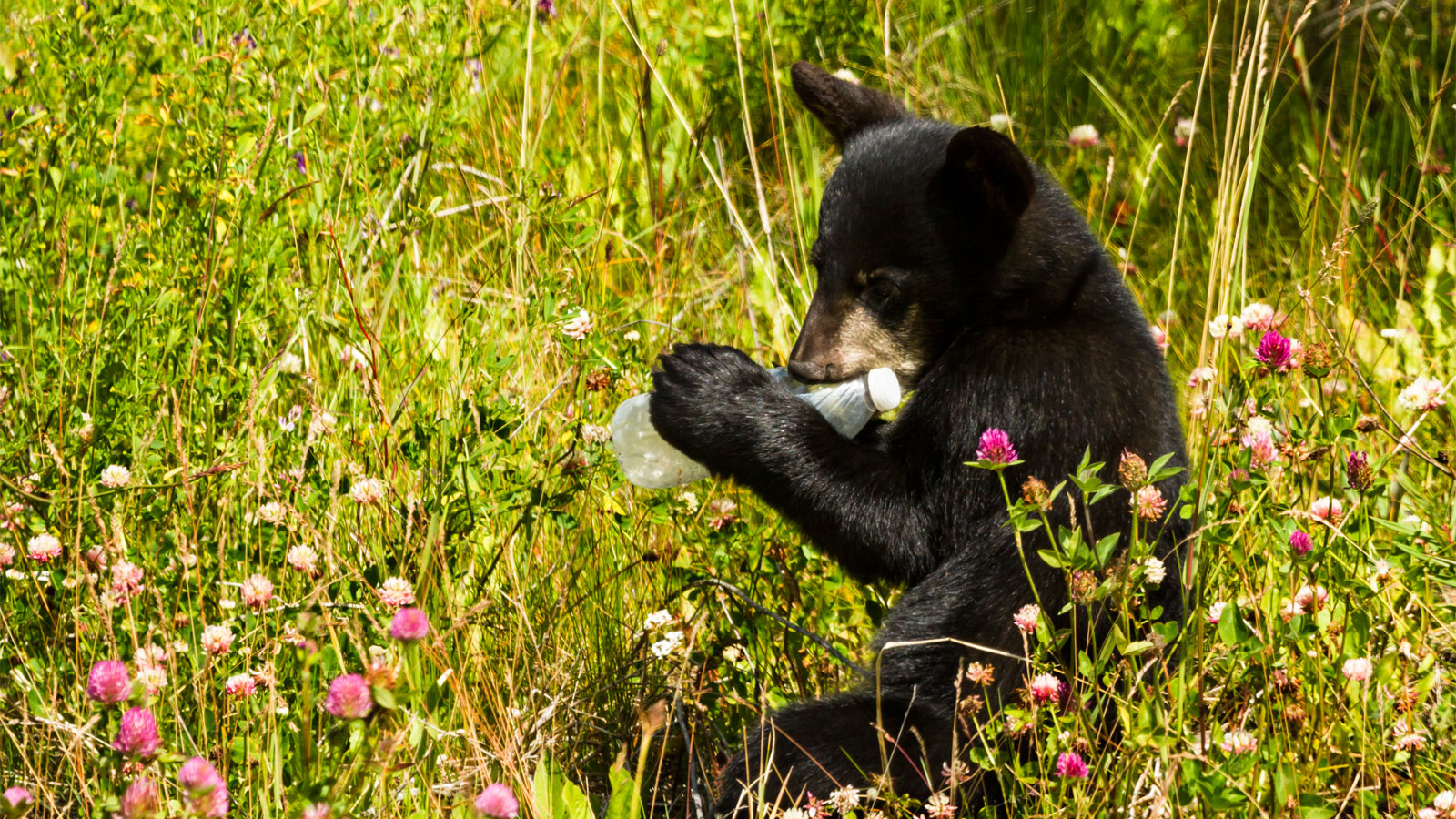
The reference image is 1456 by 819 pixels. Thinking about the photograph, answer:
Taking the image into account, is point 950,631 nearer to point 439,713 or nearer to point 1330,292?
point 439,713

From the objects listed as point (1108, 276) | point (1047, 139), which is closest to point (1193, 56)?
point (1047, 139)

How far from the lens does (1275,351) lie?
2289 millimetres

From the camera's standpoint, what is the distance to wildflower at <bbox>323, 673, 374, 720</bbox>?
1.50 meters

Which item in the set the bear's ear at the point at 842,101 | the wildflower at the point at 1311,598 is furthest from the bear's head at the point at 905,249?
the wildflower at the point at 1311,598

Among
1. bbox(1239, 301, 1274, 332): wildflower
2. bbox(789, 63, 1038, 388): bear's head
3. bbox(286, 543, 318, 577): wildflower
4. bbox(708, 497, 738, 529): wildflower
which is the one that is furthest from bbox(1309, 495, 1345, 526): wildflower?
bbox(286, 543, 318, 577): wildflower

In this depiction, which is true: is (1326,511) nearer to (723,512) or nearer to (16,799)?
(723,512)

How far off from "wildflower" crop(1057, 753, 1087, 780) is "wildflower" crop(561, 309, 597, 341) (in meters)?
1.23

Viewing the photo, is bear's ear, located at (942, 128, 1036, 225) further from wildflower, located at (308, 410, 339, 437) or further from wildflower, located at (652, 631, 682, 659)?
wildflower, located at (308, 410, 339, 437)

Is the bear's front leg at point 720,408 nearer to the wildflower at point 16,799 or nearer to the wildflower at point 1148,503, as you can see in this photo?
the wildflower at point 1148,503

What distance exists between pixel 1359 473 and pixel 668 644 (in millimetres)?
1255

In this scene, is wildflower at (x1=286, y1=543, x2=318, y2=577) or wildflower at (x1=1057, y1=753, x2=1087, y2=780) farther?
wildflower at (x1=286, y1=543, x2=318, y2=577)

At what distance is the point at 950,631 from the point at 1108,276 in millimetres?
804

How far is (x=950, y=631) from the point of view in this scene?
2602mm

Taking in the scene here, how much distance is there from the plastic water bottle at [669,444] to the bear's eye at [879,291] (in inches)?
5.6
